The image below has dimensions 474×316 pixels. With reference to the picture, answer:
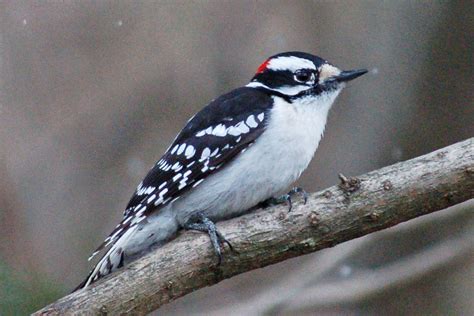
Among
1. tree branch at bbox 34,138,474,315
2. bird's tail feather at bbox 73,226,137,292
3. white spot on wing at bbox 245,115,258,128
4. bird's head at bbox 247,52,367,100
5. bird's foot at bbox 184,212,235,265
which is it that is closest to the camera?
tree branch at bbox 34,138,474,315

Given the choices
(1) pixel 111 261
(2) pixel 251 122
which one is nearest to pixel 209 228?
(1) pixel 111 261

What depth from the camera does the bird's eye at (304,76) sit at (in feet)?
13.7

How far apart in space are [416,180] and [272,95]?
3.44 feet

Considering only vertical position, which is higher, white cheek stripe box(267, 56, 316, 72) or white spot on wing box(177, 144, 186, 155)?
white cheek stripe box(267, 56, 316, 72)

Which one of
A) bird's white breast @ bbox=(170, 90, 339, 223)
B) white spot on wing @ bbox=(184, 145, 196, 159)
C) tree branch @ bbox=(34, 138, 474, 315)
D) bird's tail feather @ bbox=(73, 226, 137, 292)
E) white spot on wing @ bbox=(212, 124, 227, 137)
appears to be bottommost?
tree branch @ bbox=(34, 138, 474, 315)

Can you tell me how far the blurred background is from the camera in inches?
252

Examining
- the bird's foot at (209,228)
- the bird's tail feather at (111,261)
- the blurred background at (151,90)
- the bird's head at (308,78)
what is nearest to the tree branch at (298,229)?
the bird's foot at (209,228)

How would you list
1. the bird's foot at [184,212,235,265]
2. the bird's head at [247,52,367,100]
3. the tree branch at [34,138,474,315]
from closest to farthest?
the tree branch at [34,138,474,315], the bird's foot at [184,212,235,265], the bird's head at [247,52,367,100]

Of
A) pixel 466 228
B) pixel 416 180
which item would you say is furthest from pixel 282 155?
pixel 466 228

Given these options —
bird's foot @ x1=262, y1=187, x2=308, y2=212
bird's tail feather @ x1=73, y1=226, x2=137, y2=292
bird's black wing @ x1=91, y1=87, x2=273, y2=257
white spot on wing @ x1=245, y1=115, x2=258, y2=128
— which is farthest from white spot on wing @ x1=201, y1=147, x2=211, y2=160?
bird's tail feather @ x1=73, y1=226, x2=137, y2=292

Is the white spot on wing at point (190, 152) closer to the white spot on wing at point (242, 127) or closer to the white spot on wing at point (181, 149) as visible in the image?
the white spot on wing at point (181, 149)

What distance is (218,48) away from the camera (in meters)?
6.55

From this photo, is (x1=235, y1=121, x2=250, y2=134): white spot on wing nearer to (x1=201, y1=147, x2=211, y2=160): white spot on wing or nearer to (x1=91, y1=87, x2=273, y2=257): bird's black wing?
(x1=91, y1=87, x2=273, y2=257): bird's black wing

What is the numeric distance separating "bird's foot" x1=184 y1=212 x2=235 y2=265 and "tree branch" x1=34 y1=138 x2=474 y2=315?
0.09ft
